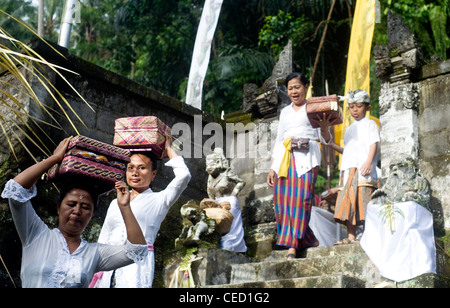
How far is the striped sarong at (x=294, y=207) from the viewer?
6.47 metres

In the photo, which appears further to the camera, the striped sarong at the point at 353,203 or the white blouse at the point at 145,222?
the striped sarong at the point at 353,203

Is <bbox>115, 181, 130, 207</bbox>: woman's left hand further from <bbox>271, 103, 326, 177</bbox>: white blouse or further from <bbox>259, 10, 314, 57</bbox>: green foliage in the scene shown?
<bbox>259, 10, 314, 57</bbox>: green foliage

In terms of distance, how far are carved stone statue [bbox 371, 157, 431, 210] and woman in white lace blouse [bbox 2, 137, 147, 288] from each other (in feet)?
9.91


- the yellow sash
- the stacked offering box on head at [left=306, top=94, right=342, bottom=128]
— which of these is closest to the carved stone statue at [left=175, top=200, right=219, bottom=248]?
the yellow sash

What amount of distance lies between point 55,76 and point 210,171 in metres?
2.11

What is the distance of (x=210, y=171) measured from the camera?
7.28 metres

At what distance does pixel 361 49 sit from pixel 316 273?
5151 mm

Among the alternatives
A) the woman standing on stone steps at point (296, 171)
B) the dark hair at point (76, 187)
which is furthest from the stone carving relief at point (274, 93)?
the dark hair at point (76, 187)

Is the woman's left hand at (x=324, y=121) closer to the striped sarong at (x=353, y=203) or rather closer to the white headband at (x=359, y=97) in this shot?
the white headband at (x=359, y=97)

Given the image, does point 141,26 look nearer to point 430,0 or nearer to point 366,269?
point 430,0

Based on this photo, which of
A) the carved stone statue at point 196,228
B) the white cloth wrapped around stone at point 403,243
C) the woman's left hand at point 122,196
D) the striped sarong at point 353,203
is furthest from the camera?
the striped sarong at point 353,203

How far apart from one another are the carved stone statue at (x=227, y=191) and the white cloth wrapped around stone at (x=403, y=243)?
1600 mm

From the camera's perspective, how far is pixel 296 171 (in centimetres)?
661

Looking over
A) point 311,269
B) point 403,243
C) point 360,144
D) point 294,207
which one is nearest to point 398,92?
point 360,144
